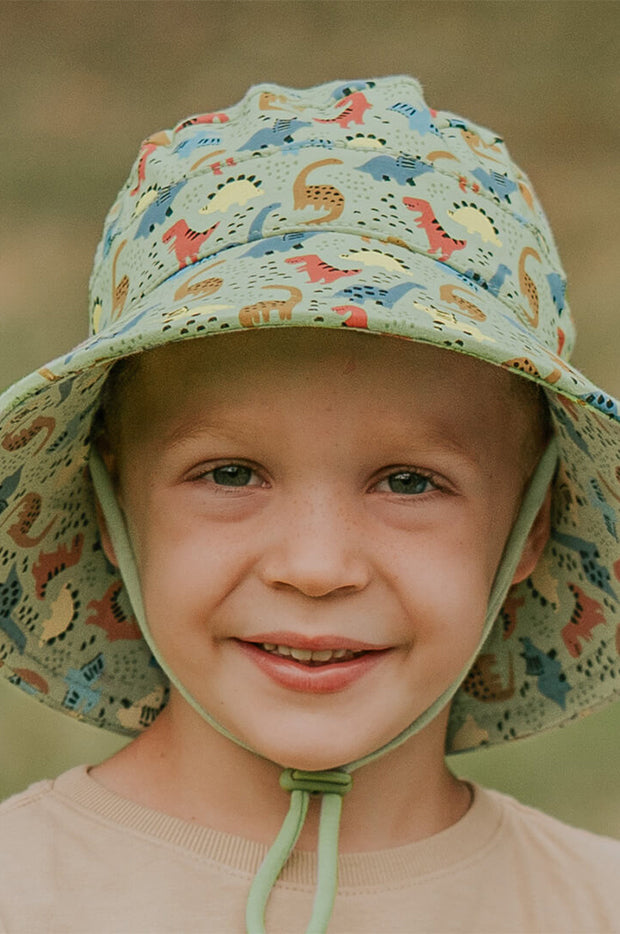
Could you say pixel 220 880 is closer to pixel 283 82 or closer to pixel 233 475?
pixel 233 475

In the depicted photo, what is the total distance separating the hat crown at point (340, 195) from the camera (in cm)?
126

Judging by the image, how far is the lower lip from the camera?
3.98 ft

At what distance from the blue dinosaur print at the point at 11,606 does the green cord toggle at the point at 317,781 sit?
1.12 ft

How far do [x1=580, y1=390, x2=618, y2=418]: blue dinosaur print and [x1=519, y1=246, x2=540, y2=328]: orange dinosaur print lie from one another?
0.58 feet

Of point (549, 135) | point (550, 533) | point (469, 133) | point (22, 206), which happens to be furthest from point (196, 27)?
point (550, 533)

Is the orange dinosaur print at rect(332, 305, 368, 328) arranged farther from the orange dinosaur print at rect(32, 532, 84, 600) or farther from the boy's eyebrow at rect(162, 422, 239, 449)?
the orange dinosaur print at rect(32, 532, 84, 600)

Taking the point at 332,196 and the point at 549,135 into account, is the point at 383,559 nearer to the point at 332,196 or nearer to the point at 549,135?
the point at 332,196

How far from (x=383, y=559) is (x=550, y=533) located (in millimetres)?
344

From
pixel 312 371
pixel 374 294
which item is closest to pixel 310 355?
pixel 312 371

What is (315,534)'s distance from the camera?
1177 millimetres

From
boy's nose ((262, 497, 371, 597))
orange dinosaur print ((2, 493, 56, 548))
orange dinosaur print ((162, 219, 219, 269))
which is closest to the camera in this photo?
boy's nose ((262, 497, 371, 597))

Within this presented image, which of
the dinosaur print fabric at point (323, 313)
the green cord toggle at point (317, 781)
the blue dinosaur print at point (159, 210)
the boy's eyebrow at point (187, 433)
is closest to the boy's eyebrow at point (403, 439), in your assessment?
the boy's eyebrow at point (187, 433)

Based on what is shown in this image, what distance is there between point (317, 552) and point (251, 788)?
0.31 meters

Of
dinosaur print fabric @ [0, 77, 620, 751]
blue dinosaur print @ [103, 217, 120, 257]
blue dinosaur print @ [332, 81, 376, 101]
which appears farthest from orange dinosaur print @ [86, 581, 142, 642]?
blue dinosaur print @ [332, 81, 376, 101]
